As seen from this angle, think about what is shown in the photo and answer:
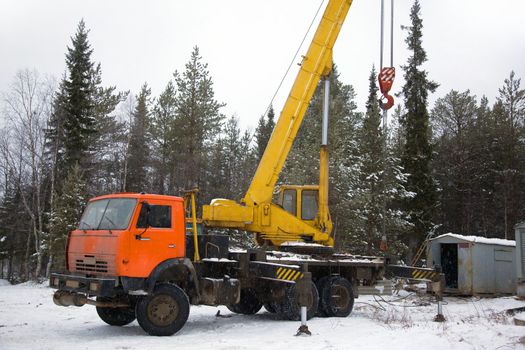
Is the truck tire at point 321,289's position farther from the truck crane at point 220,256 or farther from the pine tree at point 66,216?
the pine tree at point 66,216

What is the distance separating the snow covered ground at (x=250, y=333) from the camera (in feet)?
28.7

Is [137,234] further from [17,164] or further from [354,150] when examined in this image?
[17,164]

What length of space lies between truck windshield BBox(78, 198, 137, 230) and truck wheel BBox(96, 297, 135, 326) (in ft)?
6.46

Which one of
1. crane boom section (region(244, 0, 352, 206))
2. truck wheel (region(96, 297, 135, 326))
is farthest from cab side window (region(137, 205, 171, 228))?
crane boom section (region(244, 0, 352, 206))

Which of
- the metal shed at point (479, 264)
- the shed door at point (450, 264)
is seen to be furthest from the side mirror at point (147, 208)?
the shed door at point (450, 264)

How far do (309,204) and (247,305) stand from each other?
10.6ft

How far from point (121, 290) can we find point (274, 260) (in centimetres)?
382

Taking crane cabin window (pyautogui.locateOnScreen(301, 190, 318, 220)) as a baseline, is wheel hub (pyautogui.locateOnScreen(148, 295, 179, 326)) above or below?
below

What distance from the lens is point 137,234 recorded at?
393 inches

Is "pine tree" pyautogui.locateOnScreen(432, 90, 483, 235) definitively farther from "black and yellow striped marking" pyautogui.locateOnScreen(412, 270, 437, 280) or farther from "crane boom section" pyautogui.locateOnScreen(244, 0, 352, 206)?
"black and yellow striped marking" pyautogui.locateOnScreen(412, 270, 437, 280)

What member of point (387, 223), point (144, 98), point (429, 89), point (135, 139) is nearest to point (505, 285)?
point (387, 223)

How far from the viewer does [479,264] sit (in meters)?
Answer: 21.9

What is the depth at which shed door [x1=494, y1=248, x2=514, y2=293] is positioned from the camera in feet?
73.9

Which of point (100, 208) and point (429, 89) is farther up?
point (429, 89)
